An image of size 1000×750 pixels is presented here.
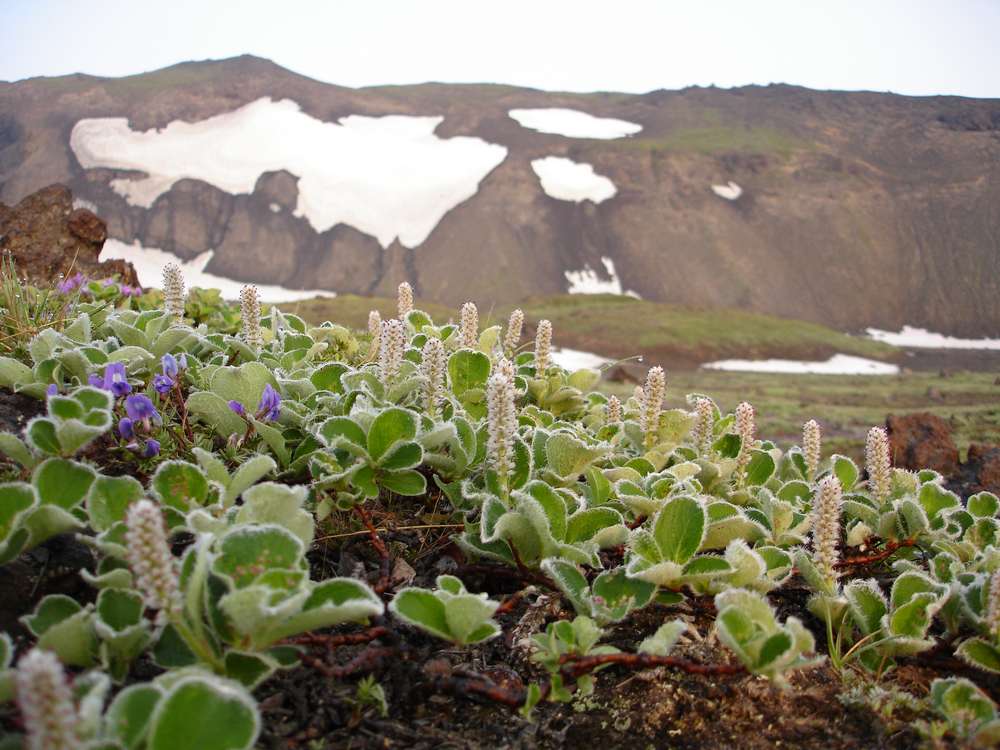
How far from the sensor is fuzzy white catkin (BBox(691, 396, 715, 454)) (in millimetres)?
3213

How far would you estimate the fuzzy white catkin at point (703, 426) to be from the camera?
321cm

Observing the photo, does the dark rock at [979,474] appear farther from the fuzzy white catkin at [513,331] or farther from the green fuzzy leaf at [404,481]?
the green fuzzy leaf at [404,481]

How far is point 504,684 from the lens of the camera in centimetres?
192

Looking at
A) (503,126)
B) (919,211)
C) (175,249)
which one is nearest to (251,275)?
(175,249)

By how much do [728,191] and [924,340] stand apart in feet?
78.3

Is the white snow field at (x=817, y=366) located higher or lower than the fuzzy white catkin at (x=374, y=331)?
lower

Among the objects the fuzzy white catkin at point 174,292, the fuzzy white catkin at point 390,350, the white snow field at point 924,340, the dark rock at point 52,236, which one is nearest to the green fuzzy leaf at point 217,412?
the fuzzy white catkin at point 390,350

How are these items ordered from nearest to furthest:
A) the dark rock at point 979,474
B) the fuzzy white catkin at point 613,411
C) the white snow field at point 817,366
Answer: the fuzzy white catkin at point 613,411 → the dark rock at point 979,474 → the white snow field at point 817,366

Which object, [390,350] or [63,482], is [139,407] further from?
[390,350]

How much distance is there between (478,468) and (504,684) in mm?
803

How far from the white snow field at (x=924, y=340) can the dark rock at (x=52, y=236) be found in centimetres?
7175

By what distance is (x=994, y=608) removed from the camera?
6.37 ft

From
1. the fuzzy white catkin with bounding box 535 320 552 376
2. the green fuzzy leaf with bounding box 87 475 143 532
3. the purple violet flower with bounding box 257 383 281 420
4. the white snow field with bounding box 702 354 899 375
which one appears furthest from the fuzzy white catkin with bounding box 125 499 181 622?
the white snow field with bounding box 702 354 899 375

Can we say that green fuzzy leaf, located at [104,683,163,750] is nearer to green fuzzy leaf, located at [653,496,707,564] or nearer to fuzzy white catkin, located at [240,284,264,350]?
green fuzzy leaf, located at [653,496,707,564]
